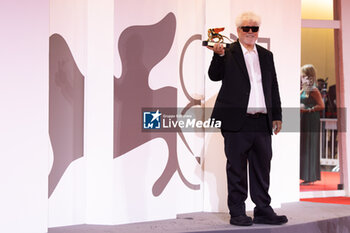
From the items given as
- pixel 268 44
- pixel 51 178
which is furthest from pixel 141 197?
pixel 268 44

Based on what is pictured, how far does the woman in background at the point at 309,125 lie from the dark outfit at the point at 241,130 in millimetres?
1816

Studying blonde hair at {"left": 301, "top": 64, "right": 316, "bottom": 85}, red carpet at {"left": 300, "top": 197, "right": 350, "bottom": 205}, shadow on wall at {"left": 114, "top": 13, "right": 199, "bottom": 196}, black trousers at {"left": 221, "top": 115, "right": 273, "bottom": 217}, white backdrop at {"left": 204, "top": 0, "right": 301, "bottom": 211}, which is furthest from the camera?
blonde hair at {"left": 301, "top": 64, "right": 316, "bottom": 85}

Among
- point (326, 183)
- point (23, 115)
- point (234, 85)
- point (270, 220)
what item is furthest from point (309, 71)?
point (23, 115)

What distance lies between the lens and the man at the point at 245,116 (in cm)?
393

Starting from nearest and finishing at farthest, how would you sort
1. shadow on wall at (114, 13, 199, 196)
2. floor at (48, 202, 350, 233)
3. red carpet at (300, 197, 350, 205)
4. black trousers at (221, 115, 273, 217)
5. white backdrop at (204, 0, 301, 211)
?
floor at (48, 202, 350, 233) → black trousers at (221, 115, 273, 217) → shadow on wall at (114, 13, 199, 196) → white backdrop at (204, 0, 301, 211) → red carpet at (300, 197, 350, 205)

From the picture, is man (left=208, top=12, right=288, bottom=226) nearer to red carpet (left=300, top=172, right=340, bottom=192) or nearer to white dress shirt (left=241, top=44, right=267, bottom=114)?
white dress shirt (left=241, top=44, right=267, bottom=114)

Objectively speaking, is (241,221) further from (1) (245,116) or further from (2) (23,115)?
(2) (23,115)

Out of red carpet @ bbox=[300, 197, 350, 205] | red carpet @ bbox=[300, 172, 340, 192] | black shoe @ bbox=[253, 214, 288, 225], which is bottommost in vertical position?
red carpet @ bbox=[300, 197, 350, 205]

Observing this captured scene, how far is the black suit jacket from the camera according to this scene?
3916 millimetres

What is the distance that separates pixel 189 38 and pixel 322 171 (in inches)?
89.5

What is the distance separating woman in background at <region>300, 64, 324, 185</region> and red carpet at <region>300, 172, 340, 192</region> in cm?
5

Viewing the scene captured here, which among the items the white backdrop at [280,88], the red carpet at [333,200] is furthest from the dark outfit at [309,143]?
the white backdrop at [280,88]

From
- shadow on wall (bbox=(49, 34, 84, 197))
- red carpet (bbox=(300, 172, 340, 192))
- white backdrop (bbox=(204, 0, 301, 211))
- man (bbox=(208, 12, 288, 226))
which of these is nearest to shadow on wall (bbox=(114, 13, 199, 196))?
shadow on wall (bbox=(49, 34, 84, 197))

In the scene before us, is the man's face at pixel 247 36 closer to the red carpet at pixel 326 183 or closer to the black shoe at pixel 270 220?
the black shoe at pixel 270 220
